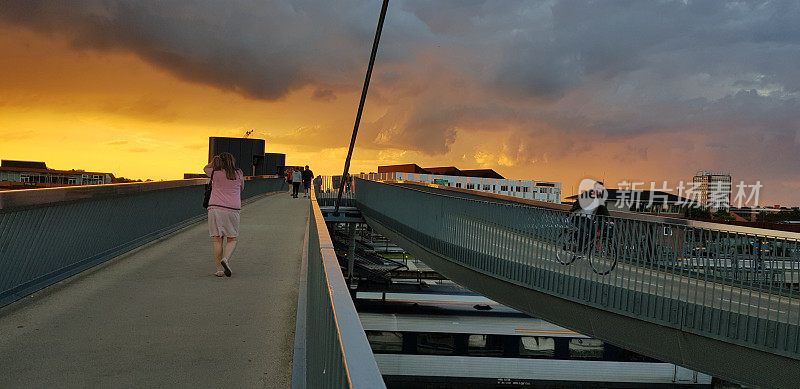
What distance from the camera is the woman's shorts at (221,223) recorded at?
357 inches

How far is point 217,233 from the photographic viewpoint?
905 centimetres

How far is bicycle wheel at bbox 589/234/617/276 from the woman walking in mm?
6902

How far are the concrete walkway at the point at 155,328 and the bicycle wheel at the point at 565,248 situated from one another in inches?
233

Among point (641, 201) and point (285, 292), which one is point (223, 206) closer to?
point (285, 292)

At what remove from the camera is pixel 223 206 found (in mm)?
9227

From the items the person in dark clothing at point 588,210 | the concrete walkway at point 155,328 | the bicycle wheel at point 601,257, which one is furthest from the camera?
the person in dark clothing at point 588,210

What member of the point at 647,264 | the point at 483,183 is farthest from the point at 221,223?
the point at 483,183

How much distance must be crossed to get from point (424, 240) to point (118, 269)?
1116 cm

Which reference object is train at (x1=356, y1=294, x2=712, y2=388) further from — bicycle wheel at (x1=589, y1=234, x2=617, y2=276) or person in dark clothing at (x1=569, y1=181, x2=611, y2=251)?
bicycle wheel at (x1=589, y1=234, x2=617, y2=276)

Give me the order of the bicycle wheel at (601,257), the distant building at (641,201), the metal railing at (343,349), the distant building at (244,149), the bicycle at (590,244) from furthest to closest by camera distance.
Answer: the distant building at (244,149) → the distant building at (641,201) → the bicycle at (590,244) → the bicycle wheel at (601,257) → the metal railing at (343,349)

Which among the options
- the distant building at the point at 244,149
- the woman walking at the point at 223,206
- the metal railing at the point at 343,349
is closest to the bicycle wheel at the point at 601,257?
the woman walking at the point at 223,206

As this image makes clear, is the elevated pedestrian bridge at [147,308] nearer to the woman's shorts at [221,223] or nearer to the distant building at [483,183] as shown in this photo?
the woman's shorts at [221,223]

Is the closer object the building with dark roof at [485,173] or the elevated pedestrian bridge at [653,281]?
the elevated pedestrian bridge at [653,281]

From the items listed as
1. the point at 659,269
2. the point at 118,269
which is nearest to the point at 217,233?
the point at 118,269
